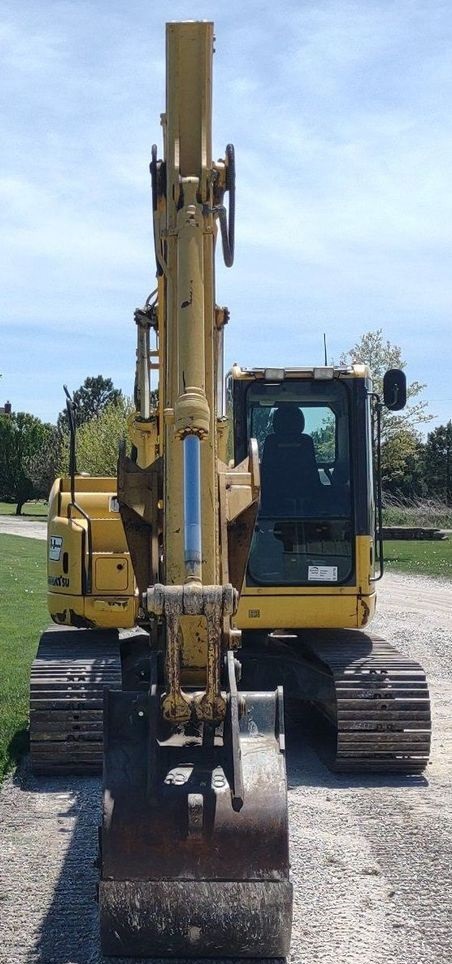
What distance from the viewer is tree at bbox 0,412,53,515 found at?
247ft

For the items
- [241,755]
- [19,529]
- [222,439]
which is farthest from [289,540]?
[19,529]

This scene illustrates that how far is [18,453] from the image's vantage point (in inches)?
3019

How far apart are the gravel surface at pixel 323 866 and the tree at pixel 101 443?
30774 millimetres

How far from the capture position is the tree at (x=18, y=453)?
75.2 meters

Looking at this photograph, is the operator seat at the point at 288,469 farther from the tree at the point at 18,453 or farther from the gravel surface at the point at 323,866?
the tree at the point at 18,453

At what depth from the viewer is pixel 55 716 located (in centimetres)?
773

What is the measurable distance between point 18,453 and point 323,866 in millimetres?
72227

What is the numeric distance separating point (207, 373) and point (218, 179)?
0.99 m

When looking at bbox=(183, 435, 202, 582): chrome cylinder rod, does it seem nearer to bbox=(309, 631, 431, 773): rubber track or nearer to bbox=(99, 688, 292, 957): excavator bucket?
bbox=(99, 688, 292, 957): excavator bucket

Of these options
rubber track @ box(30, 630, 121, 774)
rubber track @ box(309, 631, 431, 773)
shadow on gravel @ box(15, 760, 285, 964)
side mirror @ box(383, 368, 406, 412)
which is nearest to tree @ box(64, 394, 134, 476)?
side mirror @ box(383, 368, 406, 412)

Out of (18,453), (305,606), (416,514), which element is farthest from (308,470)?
(18,453)

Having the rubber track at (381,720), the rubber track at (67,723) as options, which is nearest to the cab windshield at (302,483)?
the rubber track at (381,720)

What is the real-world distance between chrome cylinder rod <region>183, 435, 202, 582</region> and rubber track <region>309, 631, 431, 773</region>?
10.6ft

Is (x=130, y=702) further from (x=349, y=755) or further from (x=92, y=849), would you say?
(x=349, y=755)
